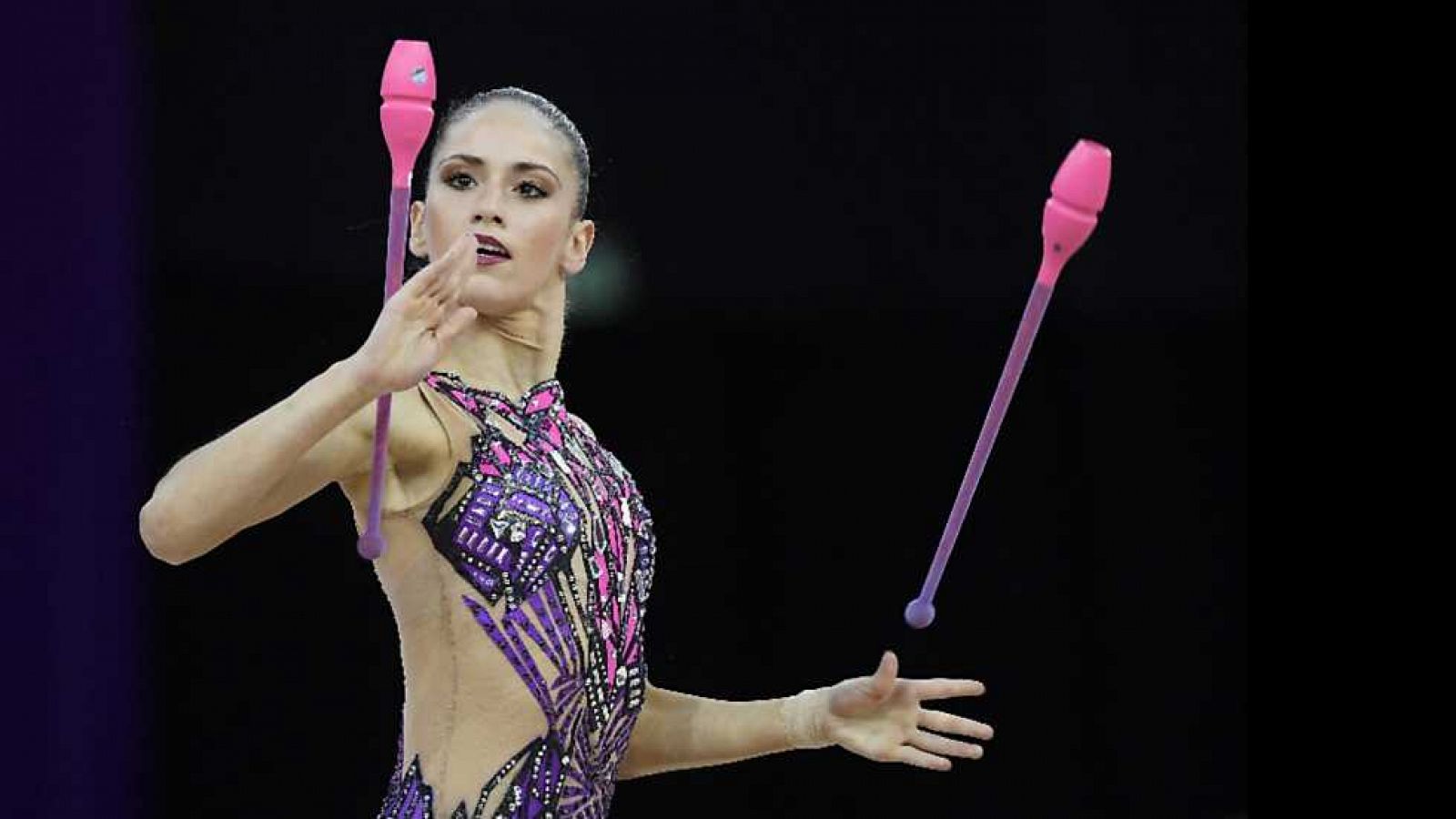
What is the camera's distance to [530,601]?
198cm

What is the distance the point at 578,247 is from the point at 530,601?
0.39 metres

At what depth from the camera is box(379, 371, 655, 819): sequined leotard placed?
197 centimetres

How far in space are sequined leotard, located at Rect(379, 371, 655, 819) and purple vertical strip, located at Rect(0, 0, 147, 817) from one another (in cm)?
37

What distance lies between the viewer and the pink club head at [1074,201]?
5.94 ft

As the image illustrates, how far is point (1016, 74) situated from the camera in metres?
2.54

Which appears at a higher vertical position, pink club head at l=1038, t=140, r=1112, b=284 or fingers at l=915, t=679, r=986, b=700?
pink club head at l=1038, t=140, r=1112, b=284

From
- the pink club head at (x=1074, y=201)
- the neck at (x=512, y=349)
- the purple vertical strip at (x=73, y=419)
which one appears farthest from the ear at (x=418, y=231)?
the pink club head at (x=1074, y=201)

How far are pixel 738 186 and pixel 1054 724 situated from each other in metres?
0.73

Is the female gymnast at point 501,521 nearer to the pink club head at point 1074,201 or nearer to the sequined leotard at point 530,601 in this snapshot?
the sequined leotard at point 530,601

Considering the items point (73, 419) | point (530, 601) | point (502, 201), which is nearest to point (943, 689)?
point (530, 601)

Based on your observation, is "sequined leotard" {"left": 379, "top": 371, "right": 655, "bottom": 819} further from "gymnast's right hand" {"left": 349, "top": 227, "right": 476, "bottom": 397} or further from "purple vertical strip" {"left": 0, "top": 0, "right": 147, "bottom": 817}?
"purple vertical strip" {"left": 0, "top": 0, "right": 147, "bottom": 817}

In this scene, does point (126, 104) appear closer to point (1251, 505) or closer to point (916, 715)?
point (916, 715)

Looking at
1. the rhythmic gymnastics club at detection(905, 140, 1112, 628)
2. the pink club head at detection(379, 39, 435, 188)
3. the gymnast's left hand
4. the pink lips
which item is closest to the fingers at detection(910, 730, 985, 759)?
the gymnast's left hand

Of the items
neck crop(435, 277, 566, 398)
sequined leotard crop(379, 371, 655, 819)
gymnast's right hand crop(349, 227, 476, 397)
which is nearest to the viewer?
gymnast's right hand crop(349, 227, 476, 397)
